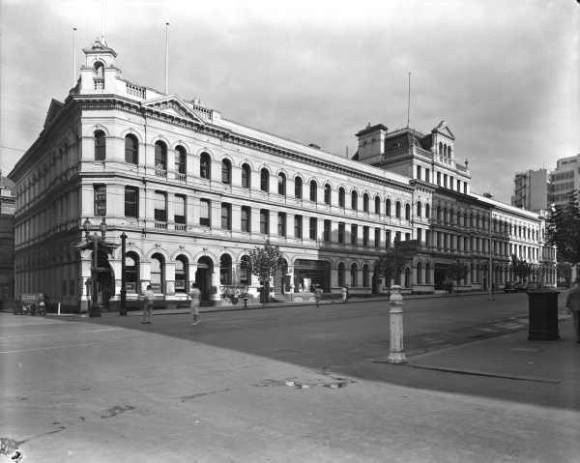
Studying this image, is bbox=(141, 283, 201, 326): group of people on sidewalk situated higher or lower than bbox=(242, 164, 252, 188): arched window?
lower

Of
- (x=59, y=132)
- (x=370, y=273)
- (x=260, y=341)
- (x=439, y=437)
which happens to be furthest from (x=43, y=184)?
(x=439, y=437)

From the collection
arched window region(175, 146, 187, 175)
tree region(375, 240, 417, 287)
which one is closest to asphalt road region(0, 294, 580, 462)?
arched window region(175, 146, 187, 175)

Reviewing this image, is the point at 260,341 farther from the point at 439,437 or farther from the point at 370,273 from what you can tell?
the point at 370,273

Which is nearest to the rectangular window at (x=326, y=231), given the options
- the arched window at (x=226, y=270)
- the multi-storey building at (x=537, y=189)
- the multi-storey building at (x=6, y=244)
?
the arched window at (x=226, y=270)

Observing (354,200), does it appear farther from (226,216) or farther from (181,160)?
(181,160)

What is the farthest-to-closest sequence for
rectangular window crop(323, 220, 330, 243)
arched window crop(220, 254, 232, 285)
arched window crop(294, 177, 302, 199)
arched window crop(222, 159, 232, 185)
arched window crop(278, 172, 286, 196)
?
1. rectangular window crop(323, 220, 330, 243)
2. arched window crop(294, 177, 302, 199)
3. arched window crop(278, 172, 286, 196)
4. arched window crop(222, 159, 232, 185)
5. arched window crop(220, 254, 232, 285)

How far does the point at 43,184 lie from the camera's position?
45.2 meters

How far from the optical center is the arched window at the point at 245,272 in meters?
41.5

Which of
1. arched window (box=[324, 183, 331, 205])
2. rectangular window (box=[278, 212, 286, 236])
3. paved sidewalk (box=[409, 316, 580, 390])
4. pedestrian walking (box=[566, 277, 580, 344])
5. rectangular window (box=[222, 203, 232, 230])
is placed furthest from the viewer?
arched window (box=[324, 183, 331, 205])

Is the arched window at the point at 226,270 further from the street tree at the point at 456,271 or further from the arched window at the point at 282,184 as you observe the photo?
the street tree at the point at 456,271

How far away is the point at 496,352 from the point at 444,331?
4933mm

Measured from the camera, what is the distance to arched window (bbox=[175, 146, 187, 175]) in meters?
37.7

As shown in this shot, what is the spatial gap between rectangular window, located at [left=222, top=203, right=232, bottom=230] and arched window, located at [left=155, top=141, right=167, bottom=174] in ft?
20.5

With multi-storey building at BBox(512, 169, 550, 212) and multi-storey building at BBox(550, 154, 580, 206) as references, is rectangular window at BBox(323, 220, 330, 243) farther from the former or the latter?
multi-storey building at BBox(550, 154, 580, 206)
